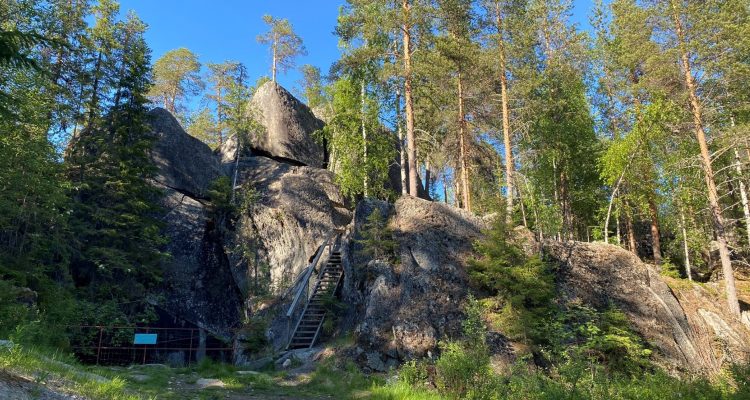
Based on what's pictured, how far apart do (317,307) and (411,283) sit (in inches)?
166

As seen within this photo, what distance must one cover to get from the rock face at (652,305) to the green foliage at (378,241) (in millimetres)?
5444

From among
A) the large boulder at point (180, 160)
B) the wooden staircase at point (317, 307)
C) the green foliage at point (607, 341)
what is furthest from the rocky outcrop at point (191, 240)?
the green foliage at point (607, 341)

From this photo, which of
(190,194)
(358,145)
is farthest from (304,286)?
(190,194)

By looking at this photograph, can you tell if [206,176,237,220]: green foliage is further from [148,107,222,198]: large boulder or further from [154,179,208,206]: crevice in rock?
[148,107,222,198]: large boulder

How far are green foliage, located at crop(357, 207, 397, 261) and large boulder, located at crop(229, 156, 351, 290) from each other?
21.7 ft

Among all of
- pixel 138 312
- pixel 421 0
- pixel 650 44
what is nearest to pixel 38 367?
pixel 138 312

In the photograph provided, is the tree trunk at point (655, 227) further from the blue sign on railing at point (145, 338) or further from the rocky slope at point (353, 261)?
the blue sign on railing at point (145, 338)

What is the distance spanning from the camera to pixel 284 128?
1009 inches

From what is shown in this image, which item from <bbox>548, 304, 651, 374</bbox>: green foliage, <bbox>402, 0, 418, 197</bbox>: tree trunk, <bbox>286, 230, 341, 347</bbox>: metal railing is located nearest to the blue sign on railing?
<bbox>286, 230, 341, 347</bbox>: metal railing

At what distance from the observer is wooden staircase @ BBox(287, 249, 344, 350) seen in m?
13.9

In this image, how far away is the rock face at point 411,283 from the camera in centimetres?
1130

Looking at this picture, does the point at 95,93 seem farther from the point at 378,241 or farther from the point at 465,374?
the point at 465,374

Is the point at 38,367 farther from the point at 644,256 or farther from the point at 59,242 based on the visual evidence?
the point at 644,256

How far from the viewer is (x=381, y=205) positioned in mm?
14734
